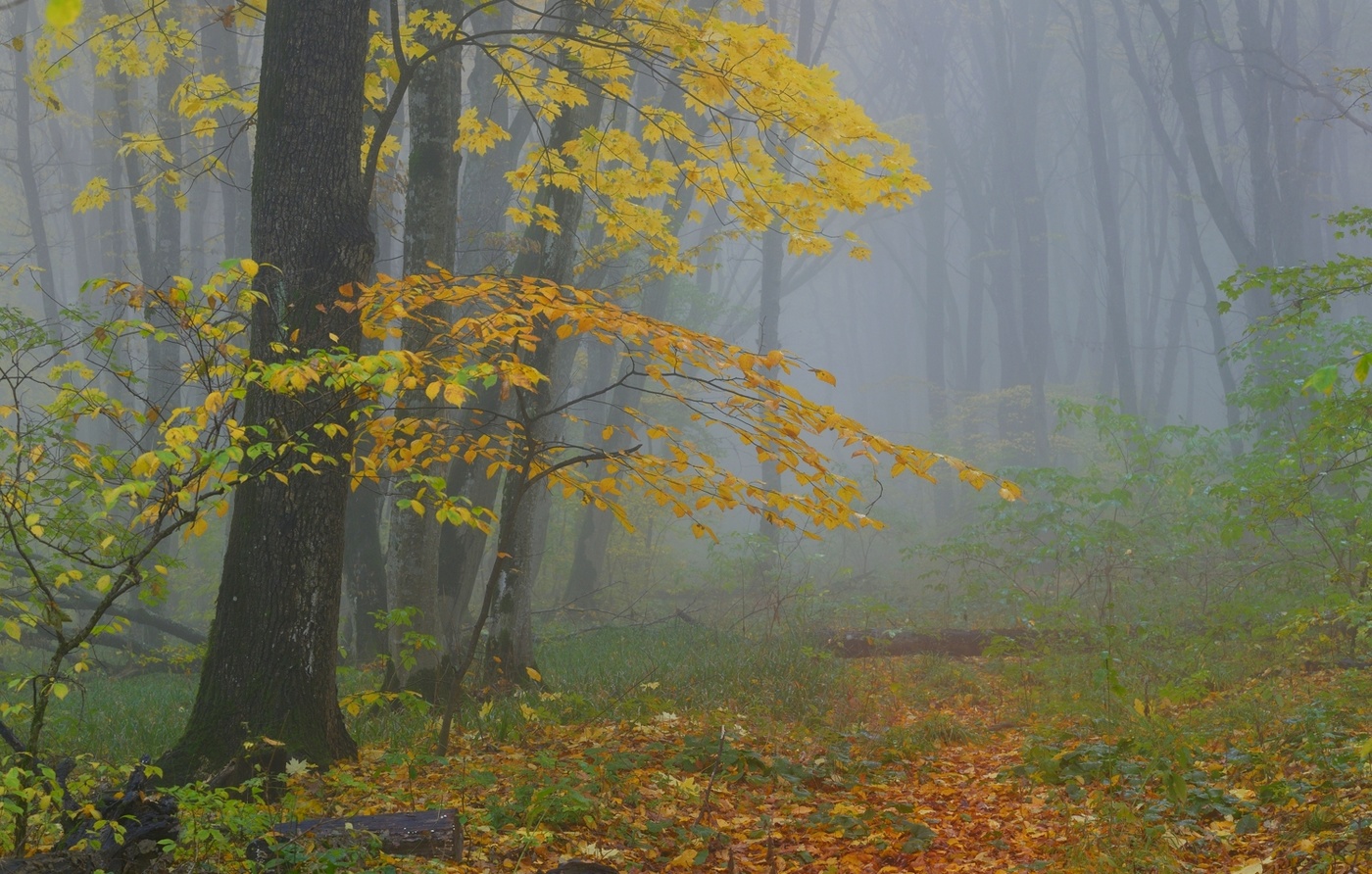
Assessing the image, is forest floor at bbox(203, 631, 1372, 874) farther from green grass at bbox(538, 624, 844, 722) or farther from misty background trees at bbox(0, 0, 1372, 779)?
misty background trees at bbox(0, 0, 1372, 779)

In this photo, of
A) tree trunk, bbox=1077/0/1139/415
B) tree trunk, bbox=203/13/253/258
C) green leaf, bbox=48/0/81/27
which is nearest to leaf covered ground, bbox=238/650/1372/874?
green leaf, bbox=48/0/81/27

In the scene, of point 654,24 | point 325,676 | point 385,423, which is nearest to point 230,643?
point 325,676

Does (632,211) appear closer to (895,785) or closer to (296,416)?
(296,416)

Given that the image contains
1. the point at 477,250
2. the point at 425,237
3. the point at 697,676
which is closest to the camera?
the point at 425,237

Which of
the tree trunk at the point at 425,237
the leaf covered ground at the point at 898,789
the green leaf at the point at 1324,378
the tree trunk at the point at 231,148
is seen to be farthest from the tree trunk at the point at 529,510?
the tree trunk at the point at 231,148

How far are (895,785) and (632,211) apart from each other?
210 inches

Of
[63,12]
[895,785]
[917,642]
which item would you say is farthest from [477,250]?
Result: [63,12]

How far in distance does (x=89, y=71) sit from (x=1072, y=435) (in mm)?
33400

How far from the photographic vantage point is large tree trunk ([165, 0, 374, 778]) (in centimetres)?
500

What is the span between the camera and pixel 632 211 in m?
8.52

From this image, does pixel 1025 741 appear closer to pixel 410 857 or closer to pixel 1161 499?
pixel 410 857

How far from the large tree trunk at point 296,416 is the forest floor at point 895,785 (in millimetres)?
522

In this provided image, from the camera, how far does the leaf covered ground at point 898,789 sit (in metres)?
4.18

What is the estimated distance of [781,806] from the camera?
204 inches
